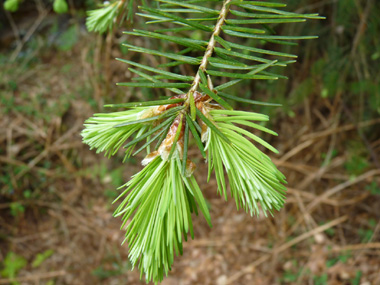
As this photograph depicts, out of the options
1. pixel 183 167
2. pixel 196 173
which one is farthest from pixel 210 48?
pixel 196 173

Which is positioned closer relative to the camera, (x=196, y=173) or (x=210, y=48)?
(x=210, y=48)

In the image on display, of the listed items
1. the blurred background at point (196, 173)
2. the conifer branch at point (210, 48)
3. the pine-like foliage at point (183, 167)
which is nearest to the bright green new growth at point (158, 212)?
the pine-like foliage at point (183, 167)

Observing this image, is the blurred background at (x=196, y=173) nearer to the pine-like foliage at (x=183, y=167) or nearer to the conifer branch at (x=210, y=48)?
the conifer branch at (x=210, y=48)

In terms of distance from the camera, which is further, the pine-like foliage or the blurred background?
Answer: the blurred background

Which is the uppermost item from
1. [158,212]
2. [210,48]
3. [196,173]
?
[210,48]

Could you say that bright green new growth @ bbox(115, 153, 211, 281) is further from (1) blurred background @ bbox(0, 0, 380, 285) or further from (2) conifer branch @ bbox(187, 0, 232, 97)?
(1) blurred background @ bbox(0, 0, 380, 285)

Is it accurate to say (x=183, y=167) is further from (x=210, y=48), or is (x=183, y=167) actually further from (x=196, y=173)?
(x=196, y=173)

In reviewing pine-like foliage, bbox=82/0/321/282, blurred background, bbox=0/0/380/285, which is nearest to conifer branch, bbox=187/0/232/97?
pine-like foliage, bbox=82/0/321/282

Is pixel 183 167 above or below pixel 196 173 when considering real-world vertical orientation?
above
